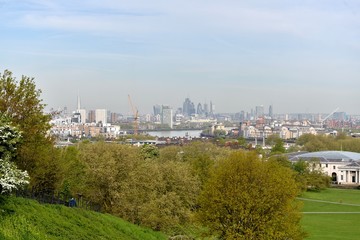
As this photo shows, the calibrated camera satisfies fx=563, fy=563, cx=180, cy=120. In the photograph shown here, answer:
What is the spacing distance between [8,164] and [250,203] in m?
9.71

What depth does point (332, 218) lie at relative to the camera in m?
40.5

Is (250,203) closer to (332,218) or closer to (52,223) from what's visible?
(52,223)

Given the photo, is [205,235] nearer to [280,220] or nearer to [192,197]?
[280,220]

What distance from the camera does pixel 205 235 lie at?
74.3 feet

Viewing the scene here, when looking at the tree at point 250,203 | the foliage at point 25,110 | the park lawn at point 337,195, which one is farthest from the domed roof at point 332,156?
the foliage at point 25,110

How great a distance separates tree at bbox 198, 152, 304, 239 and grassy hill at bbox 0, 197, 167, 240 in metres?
3.28

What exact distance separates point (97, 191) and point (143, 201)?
9.20 ft

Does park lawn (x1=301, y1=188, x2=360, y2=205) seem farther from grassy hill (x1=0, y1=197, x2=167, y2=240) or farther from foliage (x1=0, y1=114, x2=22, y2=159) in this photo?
foliage (x1=0, y1=114, x2=22, y2=159)

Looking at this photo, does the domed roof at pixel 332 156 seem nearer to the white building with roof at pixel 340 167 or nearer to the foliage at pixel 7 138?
the white building with roof at pixel 340 167

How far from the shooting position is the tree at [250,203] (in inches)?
843

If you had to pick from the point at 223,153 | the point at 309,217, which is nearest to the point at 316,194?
the point at 223,153

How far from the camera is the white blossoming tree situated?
14.9 m

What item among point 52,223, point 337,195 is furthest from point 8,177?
point 337,195

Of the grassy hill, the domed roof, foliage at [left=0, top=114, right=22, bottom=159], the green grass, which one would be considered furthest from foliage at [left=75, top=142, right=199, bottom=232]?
the domed roof
